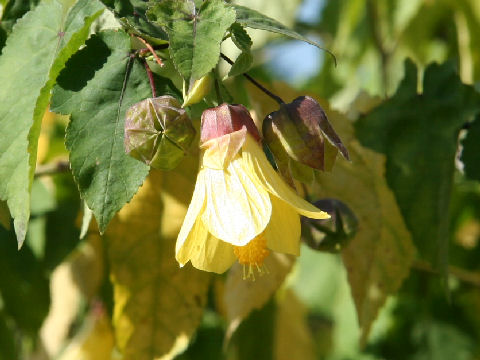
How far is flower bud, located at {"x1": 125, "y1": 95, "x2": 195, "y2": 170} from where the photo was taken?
2.17 ft

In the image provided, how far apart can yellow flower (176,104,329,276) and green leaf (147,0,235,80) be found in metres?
0.07

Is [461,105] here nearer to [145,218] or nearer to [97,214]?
[145,218]

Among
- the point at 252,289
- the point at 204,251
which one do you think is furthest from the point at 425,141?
Result: the point at 204,251

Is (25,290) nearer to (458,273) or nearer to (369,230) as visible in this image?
(369,230)

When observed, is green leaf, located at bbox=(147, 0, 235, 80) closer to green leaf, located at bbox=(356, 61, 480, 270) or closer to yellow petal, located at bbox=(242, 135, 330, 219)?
yellow petal, located at bbox=(242, 135, 330, 219)

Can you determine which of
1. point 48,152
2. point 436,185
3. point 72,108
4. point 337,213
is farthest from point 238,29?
point 48,152

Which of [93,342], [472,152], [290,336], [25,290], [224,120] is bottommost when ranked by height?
[290,336]

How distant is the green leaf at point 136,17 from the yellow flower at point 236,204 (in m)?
0.10

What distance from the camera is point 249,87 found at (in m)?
1.07

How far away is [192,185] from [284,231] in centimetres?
29

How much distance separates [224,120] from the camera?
0.69 m

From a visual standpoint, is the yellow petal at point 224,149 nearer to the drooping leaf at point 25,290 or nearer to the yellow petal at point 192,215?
the yellow petal at point 192,215

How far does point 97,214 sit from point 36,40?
0.22 metres

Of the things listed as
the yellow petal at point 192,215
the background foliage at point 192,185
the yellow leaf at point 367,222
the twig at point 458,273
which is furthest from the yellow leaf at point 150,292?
the twig at point 458,273
